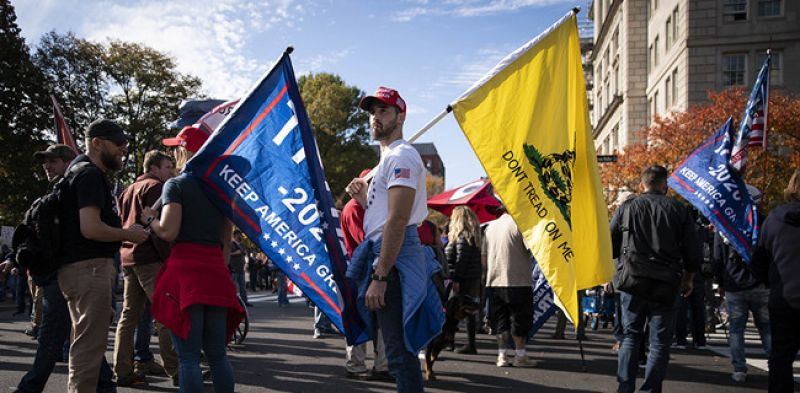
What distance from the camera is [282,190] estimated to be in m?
4.02

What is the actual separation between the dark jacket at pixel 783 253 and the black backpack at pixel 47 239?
5036 millimetres

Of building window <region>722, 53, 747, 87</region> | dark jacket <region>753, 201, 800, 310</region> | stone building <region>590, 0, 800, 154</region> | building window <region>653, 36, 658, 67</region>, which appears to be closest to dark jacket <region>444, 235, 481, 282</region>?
dark jacket <region>753, 201, 800, 310</region>

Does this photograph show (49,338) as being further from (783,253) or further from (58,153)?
(783,253)

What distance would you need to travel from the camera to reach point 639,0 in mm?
46344

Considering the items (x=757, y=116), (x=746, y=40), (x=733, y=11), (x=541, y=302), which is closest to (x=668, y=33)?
(x=733, y=11)

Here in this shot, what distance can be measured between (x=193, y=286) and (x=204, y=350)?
37 centimetres

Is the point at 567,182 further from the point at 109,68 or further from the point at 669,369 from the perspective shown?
the point at 109,68

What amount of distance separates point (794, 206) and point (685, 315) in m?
5.62

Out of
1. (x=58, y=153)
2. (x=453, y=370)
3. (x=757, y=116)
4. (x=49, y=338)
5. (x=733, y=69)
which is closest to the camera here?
(x=49, y=338)

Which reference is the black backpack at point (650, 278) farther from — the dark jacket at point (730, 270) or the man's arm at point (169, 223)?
the man's arm at point (169, 223)

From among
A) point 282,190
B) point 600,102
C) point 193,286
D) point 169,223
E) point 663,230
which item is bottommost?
point 193,286

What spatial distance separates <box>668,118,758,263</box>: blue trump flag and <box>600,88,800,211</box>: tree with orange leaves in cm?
1568

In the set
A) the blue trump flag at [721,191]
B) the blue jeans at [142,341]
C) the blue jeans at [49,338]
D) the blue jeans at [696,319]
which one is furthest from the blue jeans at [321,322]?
the blue jeans at [49,338]

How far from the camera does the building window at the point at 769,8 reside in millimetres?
33969
